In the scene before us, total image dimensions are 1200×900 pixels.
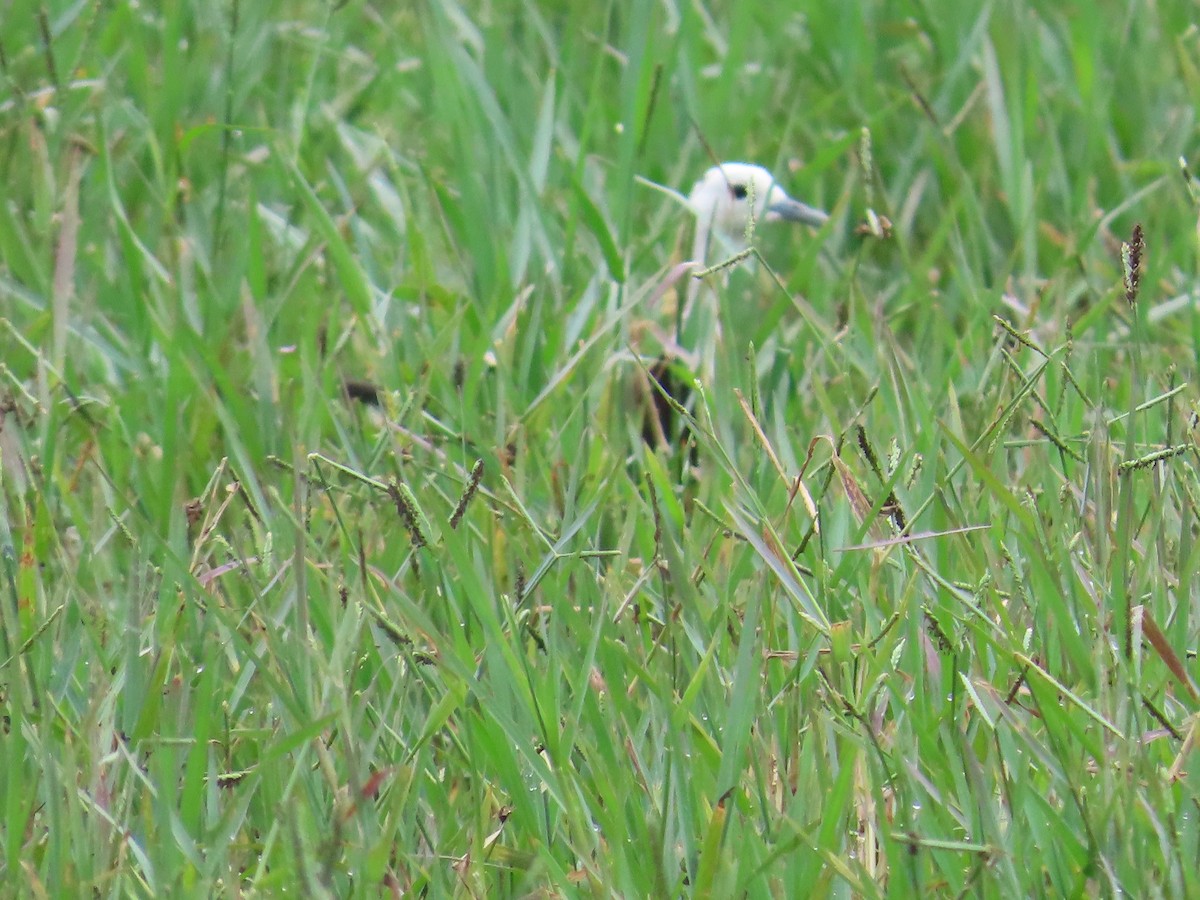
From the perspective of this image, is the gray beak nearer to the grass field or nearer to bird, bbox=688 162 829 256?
bird, bbox=688 162 829 256

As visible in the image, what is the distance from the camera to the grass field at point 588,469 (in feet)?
4.97

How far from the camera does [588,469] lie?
7.84 feet

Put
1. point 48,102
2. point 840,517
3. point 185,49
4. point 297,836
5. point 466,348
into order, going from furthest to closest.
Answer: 1. point 185,49
2. point 48,102
3. point 466,348
4. point 840,517
5. point 297,836

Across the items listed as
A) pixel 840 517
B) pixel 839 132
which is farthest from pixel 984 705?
pixel 839 132

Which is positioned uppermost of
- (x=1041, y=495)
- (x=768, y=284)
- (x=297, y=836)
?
(x=297, y=836)

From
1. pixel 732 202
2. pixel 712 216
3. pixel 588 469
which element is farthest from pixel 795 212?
pixel 588 469

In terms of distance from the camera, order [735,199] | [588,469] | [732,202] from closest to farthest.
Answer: [588,469], [732,202], [735,199]

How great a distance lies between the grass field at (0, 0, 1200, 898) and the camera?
1.51 m

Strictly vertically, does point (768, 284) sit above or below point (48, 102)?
below

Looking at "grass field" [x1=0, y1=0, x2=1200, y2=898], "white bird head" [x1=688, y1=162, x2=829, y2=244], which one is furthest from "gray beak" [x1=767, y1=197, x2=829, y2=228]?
"grass field" [x1=0, y1=0, x2=1200, y2=898]

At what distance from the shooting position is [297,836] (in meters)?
1.32

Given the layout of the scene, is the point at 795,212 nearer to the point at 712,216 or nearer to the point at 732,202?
the point at 732,202

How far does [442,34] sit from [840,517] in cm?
161

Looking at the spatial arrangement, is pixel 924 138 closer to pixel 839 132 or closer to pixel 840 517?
pixel 839 132
